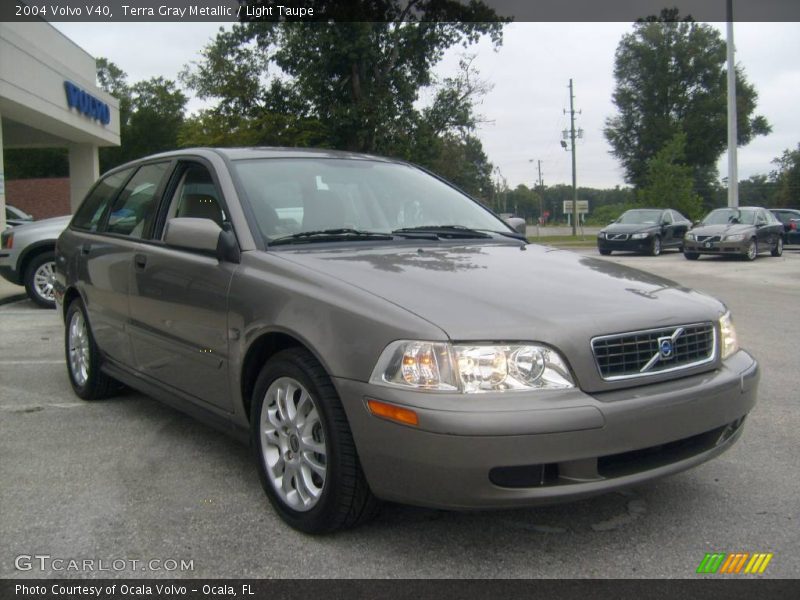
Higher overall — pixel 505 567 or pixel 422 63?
pixel 422 63

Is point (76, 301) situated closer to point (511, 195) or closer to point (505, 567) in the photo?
point (505, 567)

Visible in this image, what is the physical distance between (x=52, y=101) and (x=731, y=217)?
1850 centimetres

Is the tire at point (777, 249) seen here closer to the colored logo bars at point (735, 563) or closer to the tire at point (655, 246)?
the tire at point (655, 246)

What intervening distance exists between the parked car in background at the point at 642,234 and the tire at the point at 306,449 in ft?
67.7

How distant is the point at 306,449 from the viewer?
3006mm

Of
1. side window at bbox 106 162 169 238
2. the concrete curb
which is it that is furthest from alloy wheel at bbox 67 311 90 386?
the concrete curb

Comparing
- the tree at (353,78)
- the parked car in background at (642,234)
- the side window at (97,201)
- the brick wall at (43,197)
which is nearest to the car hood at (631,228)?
the parked car in background at (642,234)

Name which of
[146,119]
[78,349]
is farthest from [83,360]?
[146,119]

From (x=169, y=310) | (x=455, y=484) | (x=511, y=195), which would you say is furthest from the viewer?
(x=511, y=195)

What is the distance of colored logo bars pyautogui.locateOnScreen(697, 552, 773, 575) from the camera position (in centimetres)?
272

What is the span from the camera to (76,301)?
208 inches

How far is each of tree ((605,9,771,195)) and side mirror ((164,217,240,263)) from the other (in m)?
60.6

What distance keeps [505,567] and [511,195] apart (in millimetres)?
112195

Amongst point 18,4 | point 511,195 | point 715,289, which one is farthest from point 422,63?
point 511,195
